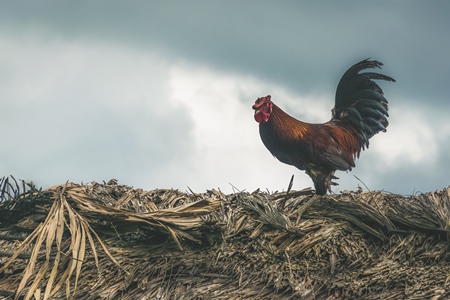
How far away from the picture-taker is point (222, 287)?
13.4ft

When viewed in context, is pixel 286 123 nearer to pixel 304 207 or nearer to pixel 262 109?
pixel 262 109

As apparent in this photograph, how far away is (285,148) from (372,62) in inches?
59.9

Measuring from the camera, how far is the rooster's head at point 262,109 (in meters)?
5.69

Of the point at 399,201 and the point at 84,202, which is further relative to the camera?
the point at 399,201

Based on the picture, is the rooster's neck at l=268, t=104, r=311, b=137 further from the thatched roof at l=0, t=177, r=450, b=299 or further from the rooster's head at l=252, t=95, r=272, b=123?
the thatched roof at l=0, t=177, r=450, b=299

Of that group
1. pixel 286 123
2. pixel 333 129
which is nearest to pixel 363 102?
pixel 333 129

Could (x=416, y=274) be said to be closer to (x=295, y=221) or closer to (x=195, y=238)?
(x=295, y=221)

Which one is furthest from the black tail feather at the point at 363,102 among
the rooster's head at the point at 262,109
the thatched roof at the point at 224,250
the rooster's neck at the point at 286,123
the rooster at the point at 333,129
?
the thatched roof at the point at 224,250

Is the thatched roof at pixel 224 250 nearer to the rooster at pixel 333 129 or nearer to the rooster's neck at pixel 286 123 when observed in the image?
the rooster at pixel 333 129

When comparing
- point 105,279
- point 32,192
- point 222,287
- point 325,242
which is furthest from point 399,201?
point 32,192

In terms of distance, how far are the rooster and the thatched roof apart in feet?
2.31

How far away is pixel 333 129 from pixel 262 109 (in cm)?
95

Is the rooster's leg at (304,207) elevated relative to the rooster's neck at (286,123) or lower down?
lower down

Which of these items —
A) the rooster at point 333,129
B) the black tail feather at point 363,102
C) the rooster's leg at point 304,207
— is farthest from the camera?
the black tail feather at point 363,102
